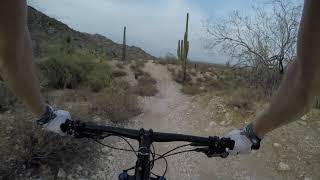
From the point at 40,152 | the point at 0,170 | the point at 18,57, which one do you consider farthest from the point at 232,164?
the point at 18,57

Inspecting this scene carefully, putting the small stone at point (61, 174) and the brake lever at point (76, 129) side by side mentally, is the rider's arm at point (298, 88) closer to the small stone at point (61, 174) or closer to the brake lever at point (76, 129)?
the brake lever at point (76, 129)

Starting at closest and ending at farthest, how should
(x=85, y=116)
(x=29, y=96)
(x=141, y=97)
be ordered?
(x=29, y=96) → (x=85, y=116) → (x=141, y=97)

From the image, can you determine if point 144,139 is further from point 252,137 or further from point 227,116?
point 227,116

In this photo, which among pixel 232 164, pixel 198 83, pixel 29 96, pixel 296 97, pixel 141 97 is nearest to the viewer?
pixel 296 97

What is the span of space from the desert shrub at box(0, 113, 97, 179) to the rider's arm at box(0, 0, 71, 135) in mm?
3703

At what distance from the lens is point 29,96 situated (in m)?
1.67

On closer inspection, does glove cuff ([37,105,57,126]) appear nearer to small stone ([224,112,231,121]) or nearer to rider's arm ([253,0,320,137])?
rider's arm ([253,0,320,137])

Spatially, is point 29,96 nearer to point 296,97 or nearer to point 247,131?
point 247,131

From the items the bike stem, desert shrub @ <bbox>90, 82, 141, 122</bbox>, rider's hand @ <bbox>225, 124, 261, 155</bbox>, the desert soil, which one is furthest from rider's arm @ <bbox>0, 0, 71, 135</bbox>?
desert shrub @ <bbox>90, 82, 141, 122</bbox>

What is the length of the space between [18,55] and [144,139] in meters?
0.65

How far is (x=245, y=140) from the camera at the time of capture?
1757 mm

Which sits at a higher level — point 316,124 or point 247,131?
point 247,131

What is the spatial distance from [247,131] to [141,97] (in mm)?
10496

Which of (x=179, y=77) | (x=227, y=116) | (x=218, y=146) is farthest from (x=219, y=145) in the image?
(x=179, y=77)
